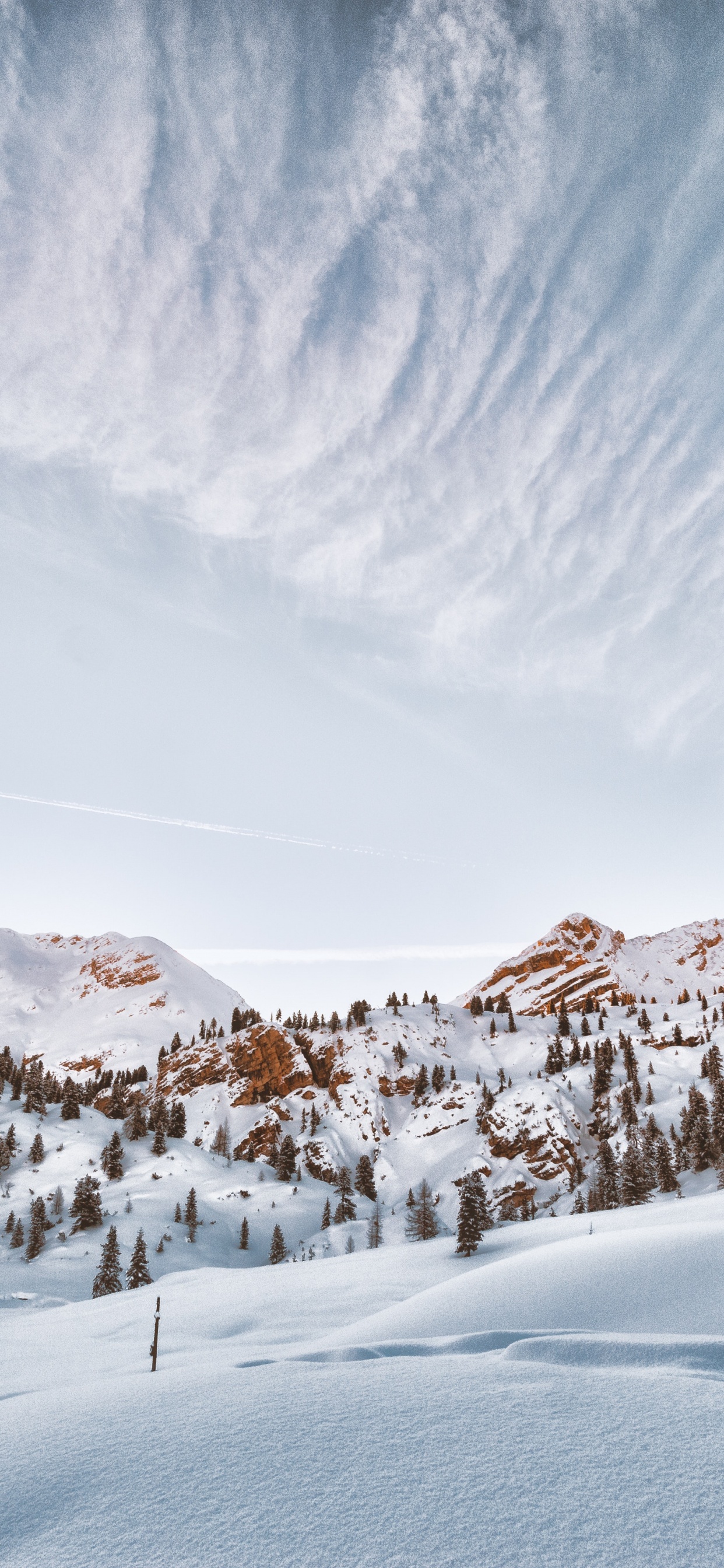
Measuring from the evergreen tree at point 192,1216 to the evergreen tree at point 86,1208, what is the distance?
1206 cm

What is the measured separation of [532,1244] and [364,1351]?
133 feet

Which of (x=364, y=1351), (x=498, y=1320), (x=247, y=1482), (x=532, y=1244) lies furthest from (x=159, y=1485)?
(x=532, y=1244)

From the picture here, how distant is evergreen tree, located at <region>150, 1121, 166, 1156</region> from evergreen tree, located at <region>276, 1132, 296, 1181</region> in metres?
22.1

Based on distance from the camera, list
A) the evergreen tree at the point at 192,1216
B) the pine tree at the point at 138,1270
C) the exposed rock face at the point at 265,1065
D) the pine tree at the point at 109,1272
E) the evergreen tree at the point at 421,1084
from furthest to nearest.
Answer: the exposed rock face at the point at 265,1065 < the evergreen tree at the point at 421,1084 < the evergreen tree at the point at 192,1216 < the pine tree at the point at 109,1272 < the pine tree at the point at 138,1270

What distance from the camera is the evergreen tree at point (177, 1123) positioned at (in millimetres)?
136125

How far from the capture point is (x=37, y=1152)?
11306cm

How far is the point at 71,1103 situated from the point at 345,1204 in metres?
66.6

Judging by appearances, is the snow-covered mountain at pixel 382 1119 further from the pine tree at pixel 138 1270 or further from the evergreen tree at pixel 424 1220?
the evergreen tree at pixel 424 1220

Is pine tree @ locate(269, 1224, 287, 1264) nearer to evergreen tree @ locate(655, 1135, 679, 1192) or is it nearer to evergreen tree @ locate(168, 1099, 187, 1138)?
evergreen tree @ locate(655, 1135, 679, 1192)

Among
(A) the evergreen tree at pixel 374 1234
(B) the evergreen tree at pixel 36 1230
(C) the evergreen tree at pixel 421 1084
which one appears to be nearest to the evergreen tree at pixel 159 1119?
(B) the evergreen tree at pixel 36 1230

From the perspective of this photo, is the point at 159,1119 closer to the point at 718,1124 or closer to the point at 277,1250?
the point at 277,1250

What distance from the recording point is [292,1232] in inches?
4104

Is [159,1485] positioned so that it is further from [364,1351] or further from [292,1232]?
[292,1232]

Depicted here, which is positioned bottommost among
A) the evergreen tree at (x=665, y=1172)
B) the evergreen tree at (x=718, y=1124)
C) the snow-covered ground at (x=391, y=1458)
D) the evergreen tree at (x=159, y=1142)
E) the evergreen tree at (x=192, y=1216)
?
the evergreen tree at (x=192, y=1216)
